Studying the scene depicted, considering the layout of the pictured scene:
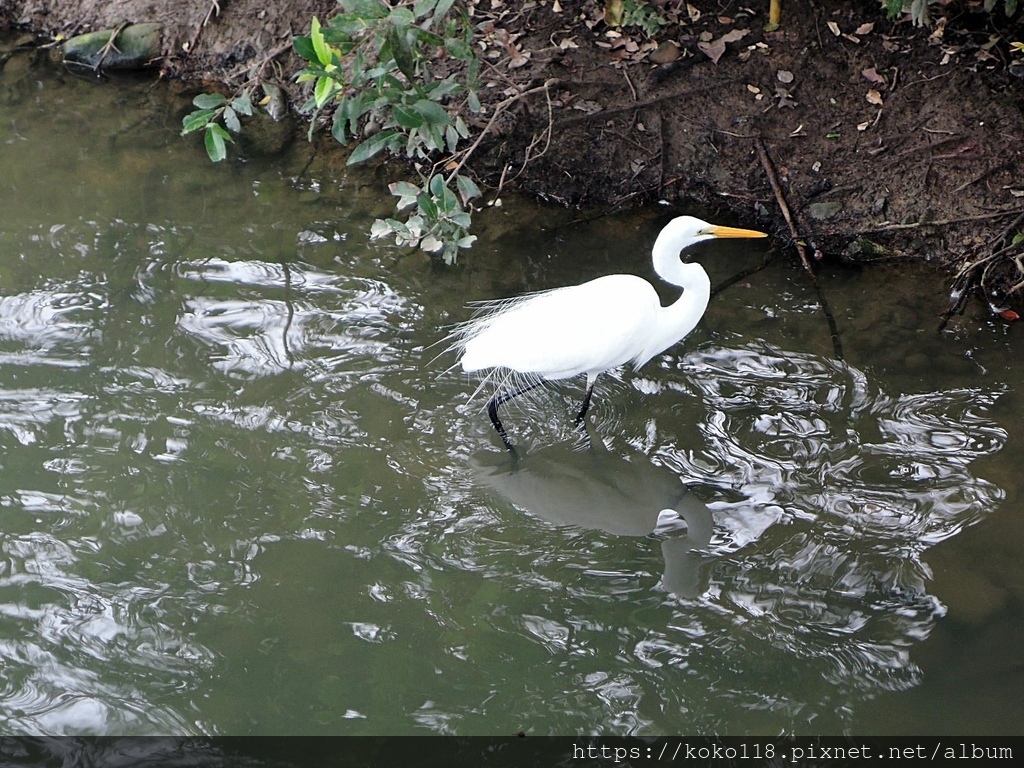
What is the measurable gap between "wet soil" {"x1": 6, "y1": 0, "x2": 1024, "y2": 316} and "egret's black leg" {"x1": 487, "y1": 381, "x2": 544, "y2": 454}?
4.85 feet

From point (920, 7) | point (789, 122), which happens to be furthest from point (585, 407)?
point (920, 7)

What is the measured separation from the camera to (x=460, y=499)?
11.0ft

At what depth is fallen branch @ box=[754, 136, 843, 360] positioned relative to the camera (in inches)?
153

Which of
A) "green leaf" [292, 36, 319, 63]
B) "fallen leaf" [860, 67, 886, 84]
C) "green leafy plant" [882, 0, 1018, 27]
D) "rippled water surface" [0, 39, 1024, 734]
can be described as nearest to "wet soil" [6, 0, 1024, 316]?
"fallen leaf" [860, 67, 886, 84]

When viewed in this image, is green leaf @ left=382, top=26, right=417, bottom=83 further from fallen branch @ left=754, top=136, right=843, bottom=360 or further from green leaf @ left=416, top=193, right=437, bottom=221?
fallen branch @ left=754, top=136, right=843, bottom=360

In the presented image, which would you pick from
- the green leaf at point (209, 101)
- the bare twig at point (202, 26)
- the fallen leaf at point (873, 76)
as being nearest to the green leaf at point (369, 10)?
the green leaf at point (209, 101)

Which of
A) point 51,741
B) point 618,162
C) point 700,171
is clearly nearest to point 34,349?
point 51,741

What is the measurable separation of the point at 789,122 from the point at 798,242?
0.75 meters

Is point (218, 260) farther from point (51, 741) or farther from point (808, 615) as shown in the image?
point (808, 615)

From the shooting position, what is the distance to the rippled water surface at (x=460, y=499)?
8.96 feet

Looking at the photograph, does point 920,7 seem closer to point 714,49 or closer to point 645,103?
point 714,49

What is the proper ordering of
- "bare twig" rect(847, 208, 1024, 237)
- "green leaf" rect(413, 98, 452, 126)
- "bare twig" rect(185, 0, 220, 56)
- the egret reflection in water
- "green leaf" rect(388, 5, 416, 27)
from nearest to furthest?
"green leaf" rect(388, 5, 416, 27), "green leaf" rect(413, 98, 452, 126), the egret reflection in water, "bare twig" rect(847, 208, 1024, 237), "bare twig" rect(185, 0, 220, 56)

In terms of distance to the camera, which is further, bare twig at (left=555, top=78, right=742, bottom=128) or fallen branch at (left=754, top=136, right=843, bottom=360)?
bare twig at (left=555, top=78, right=742, bottom=128)

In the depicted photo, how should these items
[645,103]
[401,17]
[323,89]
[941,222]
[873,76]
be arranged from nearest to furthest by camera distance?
[401,17] → [323,89] → [941,222] → [873,76] → [645,103]
